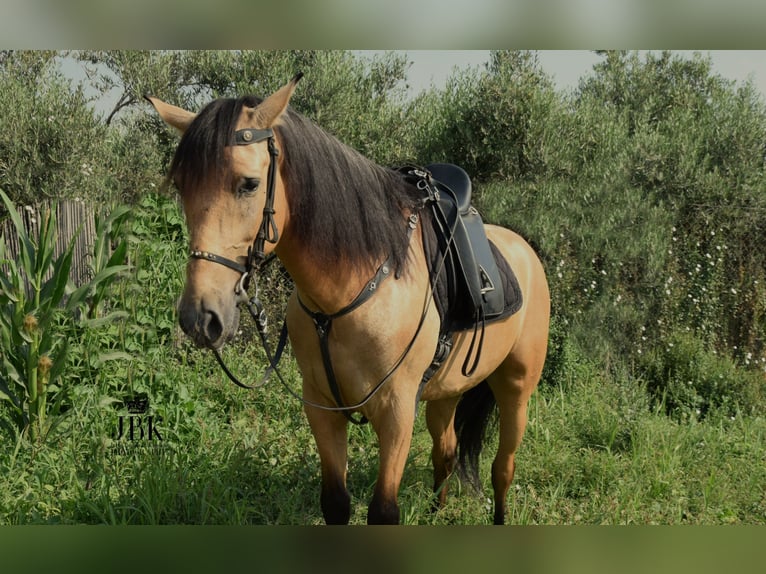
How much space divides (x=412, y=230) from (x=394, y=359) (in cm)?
63

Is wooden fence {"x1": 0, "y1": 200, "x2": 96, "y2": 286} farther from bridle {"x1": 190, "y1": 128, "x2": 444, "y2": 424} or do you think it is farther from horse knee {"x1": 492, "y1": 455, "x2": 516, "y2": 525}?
horse knee {"x1": 492, "y1": 455, "x2": 516, "y2": 525}

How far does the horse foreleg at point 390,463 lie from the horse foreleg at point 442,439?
129 centimetres

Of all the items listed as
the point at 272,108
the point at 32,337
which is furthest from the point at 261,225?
the point at 32,337

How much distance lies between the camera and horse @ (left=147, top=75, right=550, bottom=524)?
2.43m

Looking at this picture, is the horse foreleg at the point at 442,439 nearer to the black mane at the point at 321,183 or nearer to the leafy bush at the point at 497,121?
the black mane at the point at 321,183

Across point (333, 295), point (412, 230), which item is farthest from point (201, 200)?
point (412, 230)

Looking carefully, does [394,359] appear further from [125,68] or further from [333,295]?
[125,68]

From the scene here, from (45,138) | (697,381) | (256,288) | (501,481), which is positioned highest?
(45,138)

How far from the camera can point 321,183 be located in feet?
9.04

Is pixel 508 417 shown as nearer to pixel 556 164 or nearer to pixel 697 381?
pixel 697 381

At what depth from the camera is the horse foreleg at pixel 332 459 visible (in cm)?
320

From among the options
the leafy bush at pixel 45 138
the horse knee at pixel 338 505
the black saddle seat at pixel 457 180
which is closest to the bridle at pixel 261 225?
the horse knee at pixel 338 505

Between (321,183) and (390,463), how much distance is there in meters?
1.31

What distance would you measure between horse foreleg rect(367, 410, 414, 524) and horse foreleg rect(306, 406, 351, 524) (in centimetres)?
19
